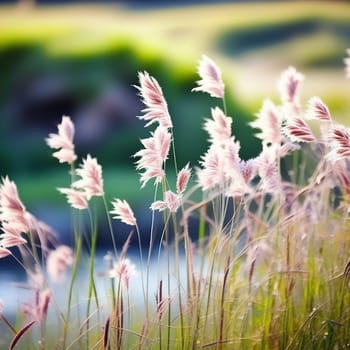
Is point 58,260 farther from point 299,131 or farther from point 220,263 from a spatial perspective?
point 299,131

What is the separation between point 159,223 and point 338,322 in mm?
1072

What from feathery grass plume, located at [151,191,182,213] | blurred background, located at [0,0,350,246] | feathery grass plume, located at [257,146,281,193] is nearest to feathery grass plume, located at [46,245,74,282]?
feathery grass plume, located at [151,191,182,213]

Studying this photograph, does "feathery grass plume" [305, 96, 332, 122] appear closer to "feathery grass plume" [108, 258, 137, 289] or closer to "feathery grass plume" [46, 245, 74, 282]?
"feathery grass plume" [108, 258, 137, 289]

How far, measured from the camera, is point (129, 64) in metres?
3.87

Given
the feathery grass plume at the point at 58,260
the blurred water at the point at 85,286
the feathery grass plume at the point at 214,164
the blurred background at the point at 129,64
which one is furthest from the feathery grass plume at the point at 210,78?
the blurred background at the point at 129,64

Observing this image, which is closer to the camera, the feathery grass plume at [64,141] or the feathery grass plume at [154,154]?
the feathery grass plume at [154,154]

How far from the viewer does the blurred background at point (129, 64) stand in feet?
11.1

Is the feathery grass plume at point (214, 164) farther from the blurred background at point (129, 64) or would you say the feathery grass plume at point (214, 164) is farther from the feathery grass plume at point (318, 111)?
the blurred background at point (129, 64)

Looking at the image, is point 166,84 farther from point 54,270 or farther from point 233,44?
point 54,270

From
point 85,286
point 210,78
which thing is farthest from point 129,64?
point 210,78

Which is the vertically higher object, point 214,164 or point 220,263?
point 214,164

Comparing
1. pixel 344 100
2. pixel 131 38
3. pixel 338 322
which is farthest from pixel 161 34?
pixel 338 322

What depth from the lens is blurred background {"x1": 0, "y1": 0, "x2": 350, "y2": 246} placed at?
3375mm

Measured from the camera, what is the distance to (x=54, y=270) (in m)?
1.77
